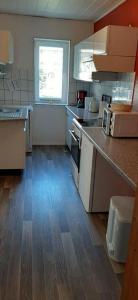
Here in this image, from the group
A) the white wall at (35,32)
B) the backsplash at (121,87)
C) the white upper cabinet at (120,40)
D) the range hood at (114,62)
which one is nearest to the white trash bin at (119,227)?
the backsplash at (121,87)

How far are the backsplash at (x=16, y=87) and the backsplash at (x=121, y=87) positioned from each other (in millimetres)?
1408

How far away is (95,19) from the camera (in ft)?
13.9

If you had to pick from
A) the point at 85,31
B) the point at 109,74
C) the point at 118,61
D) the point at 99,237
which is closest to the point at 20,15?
the point at 85,31

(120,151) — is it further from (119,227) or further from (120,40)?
(120,40)

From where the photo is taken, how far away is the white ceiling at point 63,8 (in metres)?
3.25

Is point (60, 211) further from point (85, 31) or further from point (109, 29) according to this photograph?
point (85, 31)

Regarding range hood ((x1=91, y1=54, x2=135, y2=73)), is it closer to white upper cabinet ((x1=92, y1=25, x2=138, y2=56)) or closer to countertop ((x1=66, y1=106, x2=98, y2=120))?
white upper cabinet ((x1=92, y1=25, x2=138, y2=56))

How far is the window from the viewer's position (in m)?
4.47

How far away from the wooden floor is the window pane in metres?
2.15

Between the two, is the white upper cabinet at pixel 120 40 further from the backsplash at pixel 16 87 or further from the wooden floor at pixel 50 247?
the backsplash at pixel 16 87

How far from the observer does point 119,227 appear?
1827mm

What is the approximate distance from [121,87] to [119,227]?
1954 millimetres

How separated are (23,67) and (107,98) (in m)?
1.77

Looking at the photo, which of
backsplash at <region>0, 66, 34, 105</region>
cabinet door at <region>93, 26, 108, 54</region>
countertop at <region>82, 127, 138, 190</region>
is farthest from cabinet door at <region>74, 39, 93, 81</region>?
countertop at <region>82, 127, 138, 190</region>
